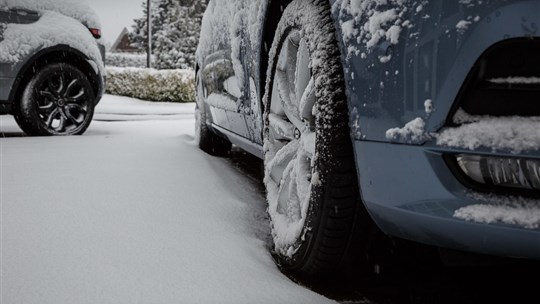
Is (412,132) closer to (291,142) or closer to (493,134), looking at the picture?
(493,134)

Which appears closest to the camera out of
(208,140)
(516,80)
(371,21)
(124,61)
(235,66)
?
(516,80)

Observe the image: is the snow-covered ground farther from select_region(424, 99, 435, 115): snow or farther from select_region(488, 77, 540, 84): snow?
select_region(488, 77, 540, 84): snow

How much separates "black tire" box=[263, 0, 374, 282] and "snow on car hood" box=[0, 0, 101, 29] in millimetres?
4238

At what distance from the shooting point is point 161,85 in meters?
18.7

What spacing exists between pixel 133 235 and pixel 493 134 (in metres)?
1.38

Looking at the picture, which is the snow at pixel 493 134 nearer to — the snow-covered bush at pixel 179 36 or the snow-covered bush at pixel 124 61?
the snow-covered bush at pixel 179 36

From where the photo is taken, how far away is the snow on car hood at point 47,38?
4.94 m

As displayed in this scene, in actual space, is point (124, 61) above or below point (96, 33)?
below

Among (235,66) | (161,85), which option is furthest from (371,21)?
(161,85)

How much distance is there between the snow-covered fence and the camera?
18672mm

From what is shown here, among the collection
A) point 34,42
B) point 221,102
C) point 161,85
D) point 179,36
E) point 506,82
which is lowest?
point 161,85

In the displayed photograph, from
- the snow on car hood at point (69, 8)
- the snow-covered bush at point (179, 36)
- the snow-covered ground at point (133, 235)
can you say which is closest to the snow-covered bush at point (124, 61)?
the snow-covered bush at point (179, 36)

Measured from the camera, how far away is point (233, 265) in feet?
5.92

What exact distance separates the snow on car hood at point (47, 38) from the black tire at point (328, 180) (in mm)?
4065
